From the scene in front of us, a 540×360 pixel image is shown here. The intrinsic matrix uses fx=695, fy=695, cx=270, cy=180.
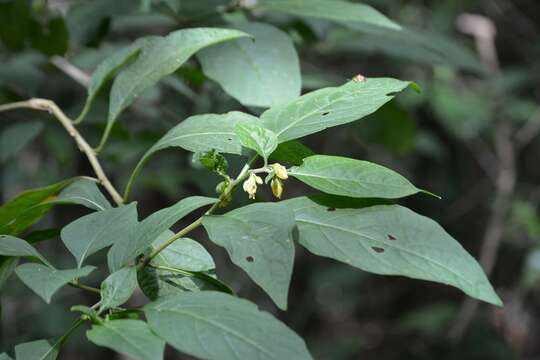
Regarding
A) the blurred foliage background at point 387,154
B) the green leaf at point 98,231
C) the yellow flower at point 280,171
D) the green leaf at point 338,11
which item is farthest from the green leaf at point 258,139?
the blurred foliage background at point 387,154

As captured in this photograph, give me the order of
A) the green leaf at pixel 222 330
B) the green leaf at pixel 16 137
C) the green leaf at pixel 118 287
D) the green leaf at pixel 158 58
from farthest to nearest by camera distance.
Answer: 1. the green leaf at pixel 16 137
2. the green leaf at pixel 158 58
3. the green leaf at pixel 118 287
4. the green leaf at pixel 222 330

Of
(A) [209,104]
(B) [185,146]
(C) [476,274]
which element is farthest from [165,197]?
(C) [476,274]

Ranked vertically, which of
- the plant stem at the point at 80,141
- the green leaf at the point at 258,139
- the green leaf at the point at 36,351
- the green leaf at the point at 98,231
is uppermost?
the green leaf at the point at 258,139

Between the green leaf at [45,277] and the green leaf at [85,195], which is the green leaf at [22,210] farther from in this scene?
the green leaf at [45,277]

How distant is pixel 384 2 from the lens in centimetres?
293

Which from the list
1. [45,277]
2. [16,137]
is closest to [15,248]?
[45,277]

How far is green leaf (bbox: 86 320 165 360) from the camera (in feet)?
2.17

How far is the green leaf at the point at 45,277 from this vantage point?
0.71m

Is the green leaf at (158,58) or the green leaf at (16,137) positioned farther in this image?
the green leaf at (16,137)

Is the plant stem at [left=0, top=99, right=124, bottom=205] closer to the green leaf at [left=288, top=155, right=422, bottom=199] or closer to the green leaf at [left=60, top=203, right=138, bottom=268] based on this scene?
the green leaf at [left=60, top=203, right=138, bottom=268]

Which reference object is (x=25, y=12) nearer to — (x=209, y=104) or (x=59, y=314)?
(x=209, y=104)

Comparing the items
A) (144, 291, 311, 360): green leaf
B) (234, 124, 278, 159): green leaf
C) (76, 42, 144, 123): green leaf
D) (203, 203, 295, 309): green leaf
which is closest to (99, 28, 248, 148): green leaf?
(76, 42, 144, 123): green leaf

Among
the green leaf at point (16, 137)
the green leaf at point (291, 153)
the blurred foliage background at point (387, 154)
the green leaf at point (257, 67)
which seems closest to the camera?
the green leaf at point (291, 153)

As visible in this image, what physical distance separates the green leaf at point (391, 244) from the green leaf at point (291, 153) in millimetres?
64
